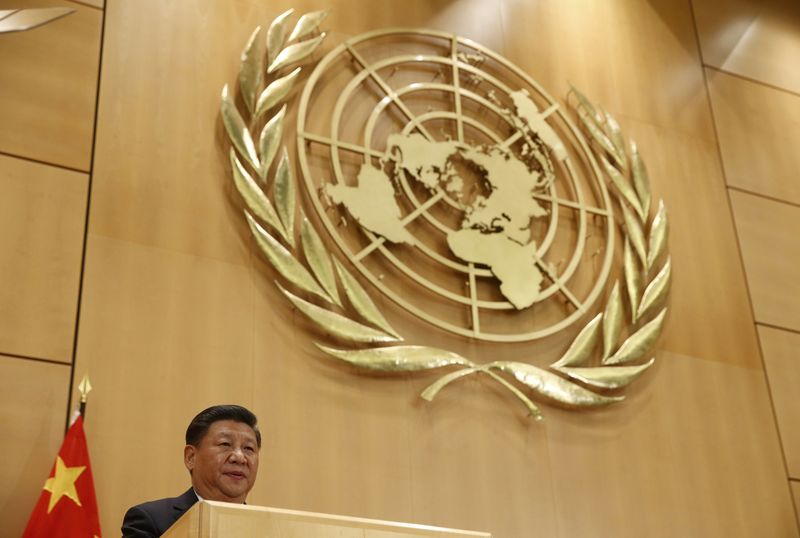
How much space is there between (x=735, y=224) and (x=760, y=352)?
0.67 metres

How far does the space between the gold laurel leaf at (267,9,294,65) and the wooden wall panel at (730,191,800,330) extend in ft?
7.60

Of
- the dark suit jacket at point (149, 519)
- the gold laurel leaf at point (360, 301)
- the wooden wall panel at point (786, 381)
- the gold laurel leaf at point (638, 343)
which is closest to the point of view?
the dark suit jacket at point (149, 519)

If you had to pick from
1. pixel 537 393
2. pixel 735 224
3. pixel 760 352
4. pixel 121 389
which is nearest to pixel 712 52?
pixel 735 224

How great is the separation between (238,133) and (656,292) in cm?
189

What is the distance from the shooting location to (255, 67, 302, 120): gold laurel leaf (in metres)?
4.25

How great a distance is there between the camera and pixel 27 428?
3367 mm

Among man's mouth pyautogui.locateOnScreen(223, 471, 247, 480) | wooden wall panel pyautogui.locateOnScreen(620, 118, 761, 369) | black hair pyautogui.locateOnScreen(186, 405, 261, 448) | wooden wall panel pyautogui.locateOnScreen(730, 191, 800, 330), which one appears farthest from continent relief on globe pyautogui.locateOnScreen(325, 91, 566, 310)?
man's mouth pyautogui.locateOnScreen(223, 471, 247, 480)

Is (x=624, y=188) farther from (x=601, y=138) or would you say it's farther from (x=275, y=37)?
(x=275, y=37)

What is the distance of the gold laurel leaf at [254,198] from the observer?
13.3 feet

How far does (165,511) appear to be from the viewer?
2.58 meters

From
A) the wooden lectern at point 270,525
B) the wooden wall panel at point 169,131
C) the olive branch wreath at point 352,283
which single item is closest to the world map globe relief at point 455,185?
the olive branch wreath at point 352,283

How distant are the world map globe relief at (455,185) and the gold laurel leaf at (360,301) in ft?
0.29

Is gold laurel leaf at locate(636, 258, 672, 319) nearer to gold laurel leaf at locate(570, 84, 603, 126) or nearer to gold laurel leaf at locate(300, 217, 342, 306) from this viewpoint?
gold laurel leaf at locate(570, 84, 603, 126)

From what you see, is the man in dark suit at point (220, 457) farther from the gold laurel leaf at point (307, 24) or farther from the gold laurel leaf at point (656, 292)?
the gold laurel leaf at point (656, 292)
